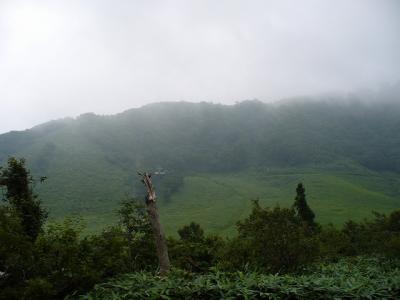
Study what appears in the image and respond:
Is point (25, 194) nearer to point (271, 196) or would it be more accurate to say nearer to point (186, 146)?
point (271, 196)

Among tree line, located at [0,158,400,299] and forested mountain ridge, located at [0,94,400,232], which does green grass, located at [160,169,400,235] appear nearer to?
forested mountain ridge, located at [0,94,400,232]

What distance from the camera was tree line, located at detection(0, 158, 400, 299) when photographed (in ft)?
29.2

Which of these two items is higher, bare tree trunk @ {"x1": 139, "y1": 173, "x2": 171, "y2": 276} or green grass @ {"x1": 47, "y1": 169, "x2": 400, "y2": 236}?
bare tree trunk @ {"x1": 139, "y1": 173, "x2": 171, "y2": 276}

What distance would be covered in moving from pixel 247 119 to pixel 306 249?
17893 cm

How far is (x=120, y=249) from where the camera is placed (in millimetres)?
10641

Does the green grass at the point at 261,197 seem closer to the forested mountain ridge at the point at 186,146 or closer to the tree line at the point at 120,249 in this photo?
the forested mountain ridge at the point at 186,146

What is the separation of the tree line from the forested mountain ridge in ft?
240

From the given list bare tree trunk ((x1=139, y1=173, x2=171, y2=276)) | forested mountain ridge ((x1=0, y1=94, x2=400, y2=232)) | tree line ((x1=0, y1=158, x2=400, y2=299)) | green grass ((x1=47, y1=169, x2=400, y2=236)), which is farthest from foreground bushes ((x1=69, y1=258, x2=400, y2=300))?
forested mountain ridge ((x1=0, y1=94, x2=400, y2=232))

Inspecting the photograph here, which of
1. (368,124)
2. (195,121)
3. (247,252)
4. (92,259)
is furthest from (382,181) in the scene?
(92,259)

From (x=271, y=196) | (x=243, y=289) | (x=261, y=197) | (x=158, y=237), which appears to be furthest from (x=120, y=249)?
(x=271, y=196)

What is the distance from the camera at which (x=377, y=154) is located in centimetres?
14975

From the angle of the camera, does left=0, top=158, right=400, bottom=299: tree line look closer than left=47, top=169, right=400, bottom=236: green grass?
Yes

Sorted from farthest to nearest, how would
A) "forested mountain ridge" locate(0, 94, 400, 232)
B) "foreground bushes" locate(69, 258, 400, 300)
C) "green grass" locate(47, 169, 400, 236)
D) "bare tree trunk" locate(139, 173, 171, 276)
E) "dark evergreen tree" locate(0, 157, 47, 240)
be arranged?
"forested mountain ridge" locate(0, 94, 400, 232), "green grass" locate(47, 169, 400, 236), "dark evergreen tree" locate(0, 157, 47, 240), "bare tree trunk" locate(139, 173, 171, 276), "foreground bushes" locate(69, 258, 400, 300)

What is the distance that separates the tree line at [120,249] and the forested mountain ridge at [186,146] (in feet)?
240
